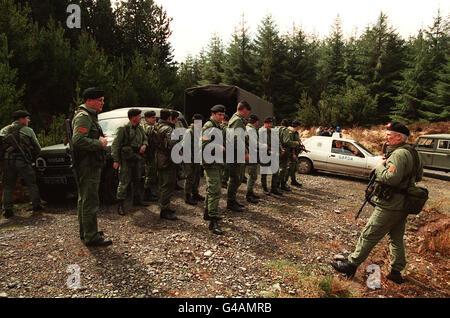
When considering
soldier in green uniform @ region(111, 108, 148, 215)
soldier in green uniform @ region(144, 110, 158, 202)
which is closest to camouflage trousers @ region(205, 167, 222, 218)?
soldier in green uniform @ region(111, 108, 148, 215)

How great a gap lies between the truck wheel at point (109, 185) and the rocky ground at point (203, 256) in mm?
206

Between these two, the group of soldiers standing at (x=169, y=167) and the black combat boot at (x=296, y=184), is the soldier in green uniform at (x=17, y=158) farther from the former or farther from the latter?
the black combat boot at (x=296, y=184)

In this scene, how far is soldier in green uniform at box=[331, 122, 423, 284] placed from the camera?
287cm

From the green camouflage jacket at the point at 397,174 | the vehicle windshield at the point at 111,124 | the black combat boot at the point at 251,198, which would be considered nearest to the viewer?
the green camouflage jacket at the point at 397,174

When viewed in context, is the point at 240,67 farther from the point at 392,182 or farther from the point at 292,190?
the point at 392,182

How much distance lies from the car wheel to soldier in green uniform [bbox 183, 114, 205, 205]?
16.8 feet

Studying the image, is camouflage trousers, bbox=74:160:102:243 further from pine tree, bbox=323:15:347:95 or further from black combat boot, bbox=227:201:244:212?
pine tree, bbox=323:15:347:95

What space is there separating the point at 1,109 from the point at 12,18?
5.16 m

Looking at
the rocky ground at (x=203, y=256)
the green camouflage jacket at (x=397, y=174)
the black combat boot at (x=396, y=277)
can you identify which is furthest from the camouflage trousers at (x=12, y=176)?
the black combat boot at (x=396, y=277)

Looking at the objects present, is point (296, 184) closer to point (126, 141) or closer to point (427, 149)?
point (126, 141)

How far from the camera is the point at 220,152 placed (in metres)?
4.39

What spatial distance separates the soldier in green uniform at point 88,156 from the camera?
344cm

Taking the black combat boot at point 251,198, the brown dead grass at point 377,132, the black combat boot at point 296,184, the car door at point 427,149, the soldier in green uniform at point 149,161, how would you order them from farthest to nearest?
the brown dead grass at point 377,132, the car door at point 427,149, the black combat boot at point 296,184, the black combat boot at point 251,198, the soldier in green uniform at point 149,161

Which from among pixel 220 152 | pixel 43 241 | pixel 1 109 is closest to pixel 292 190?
pixel 220 152
